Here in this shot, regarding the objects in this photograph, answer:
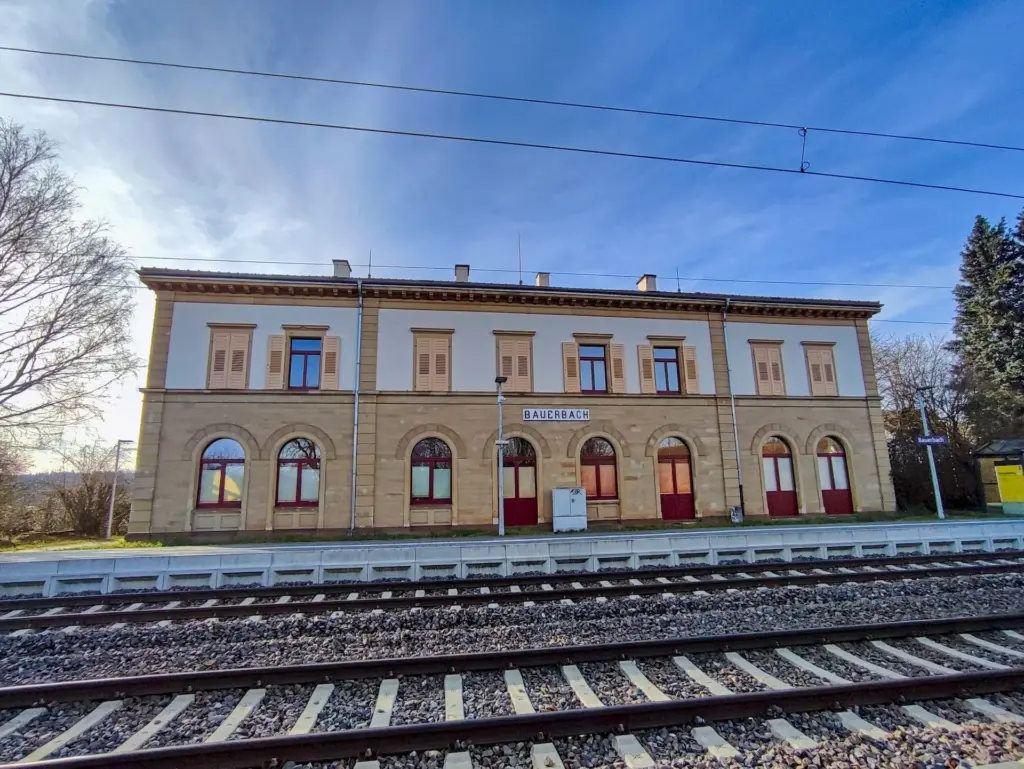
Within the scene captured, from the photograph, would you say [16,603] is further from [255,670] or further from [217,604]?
[255,670]

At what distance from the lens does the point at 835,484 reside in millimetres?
20234

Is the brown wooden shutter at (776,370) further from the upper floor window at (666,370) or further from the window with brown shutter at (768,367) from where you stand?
the upper floor window at (666,370)

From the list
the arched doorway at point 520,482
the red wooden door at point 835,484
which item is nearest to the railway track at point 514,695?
the arched doorway at point 520,482

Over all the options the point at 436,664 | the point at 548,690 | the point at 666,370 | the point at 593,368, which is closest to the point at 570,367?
the point at 593,368

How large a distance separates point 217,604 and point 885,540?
47.3 feet

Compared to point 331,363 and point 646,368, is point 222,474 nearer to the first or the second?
point 331,363

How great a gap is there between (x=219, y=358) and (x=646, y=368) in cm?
1605

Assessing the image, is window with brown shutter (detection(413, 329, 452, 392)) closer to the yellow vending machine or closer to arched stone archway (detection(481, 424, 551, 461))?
arched stone archway (detection(481, 424, 551, 461))

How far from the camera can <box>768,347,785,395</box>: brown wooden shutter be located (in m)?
20.3

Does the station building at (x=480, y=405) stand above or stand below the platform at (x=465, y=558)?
above

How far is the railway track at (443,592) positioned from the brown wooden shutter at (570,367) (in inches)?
388

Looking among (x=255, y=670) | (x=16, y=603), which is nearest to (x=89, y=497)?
(x=16, y=603)

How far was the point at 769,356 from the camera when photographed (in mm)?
20531

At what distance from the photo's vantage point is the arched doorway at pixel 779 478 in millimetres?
19525
